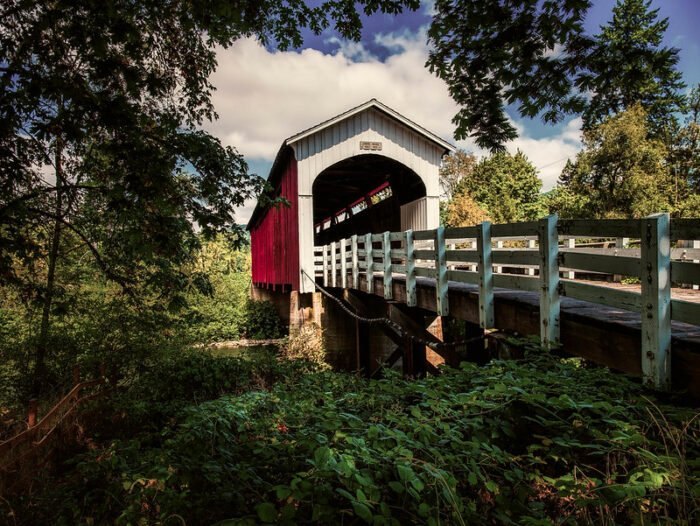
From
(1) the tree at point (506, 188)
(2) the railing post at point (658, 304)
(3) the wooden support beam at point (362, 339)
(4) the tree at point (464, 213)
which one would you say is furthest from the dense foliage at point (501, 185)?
(2) the railing post at point (658, 304)

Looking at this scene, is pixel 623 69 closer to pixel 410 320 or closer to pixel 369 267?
pixel 410 320

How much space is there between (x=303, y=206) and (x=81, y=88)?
8548 mm

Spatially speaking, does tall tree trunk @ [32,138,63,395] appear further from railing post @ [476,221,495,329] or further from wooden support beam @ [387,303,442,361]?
wooden support beam @ [387,303,442,361]

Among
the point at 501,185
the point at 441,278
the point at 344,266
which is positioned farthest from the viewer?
the point at 501,185

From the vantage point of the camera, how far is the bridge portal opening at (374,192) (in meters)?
13.9

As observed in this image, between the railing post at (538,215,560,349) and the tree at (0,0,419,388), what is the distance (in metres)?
2.77

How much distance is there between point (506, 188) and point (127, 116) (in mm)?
36757

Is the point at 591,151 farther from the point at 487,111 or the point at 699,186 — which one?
the point at 487,111

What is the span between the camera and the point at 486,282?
4.91 m

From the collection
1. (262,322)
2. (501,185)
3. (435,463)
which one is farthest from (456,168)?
(435,463)

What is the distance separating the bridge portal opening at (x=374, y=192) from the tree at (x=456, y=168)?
64.7ft

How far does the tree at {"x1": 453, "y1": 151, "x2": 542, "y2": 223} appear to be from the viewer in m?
36.2

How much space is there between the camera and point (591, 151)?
2344 centimetres

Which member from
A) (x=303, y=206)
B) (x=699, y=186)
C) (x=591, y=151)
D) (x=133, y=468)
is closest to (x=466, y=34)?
(x=133, y=468)
